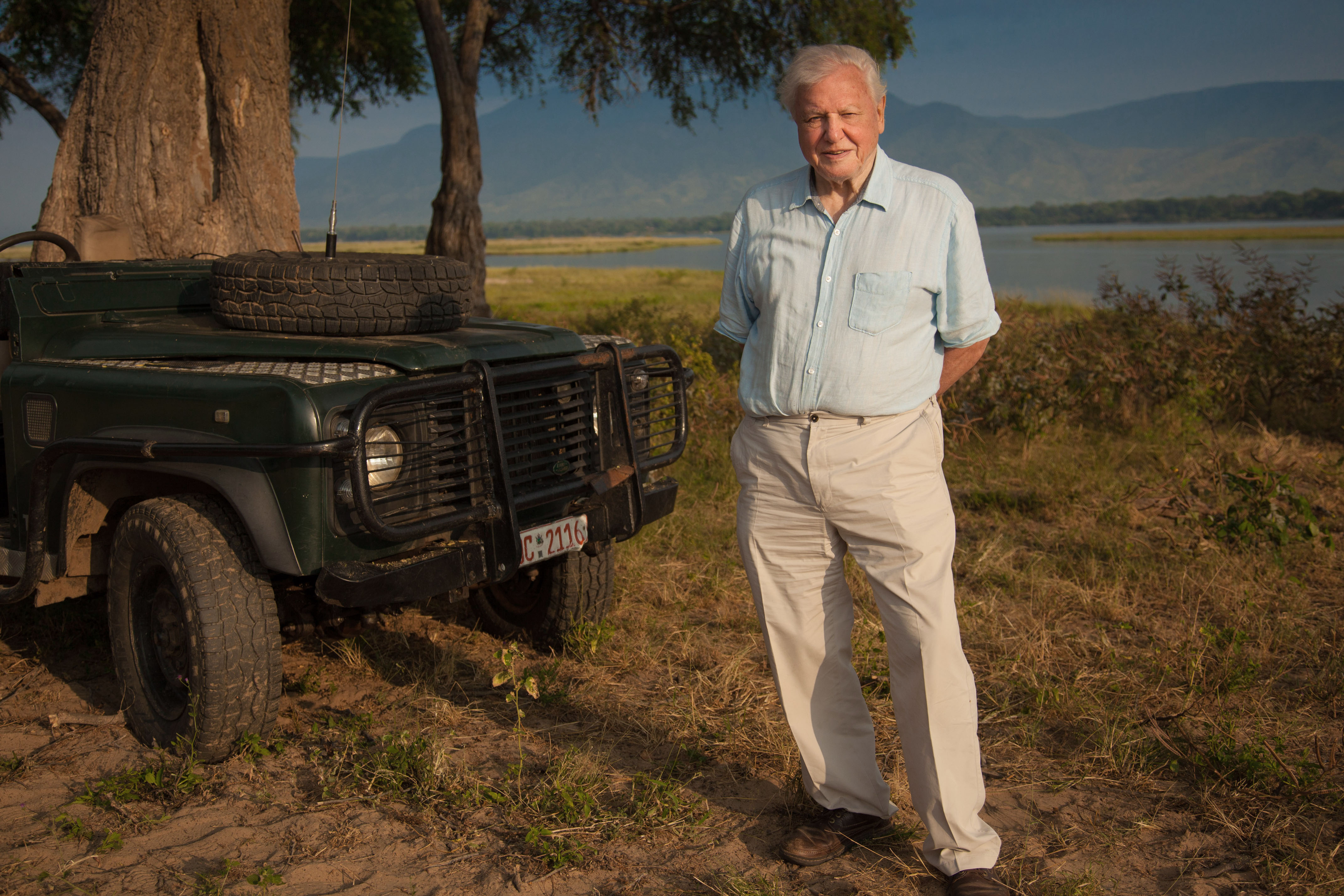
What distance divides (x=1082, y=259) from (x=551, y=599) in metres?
44.7

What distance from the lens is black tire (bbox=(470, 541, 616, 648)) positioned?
14.4 feet

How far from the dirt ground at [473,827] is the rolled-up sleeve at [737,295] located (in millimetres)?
1488

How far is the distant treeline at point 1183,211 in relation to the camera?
71438 millimetres

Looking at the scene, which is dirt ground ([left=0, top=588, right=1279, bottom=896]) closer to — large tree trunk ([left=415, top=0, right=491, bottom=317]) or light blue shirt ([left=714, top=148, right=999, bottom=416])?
light blue shirt ([left=714, top=148, right=999, bottom=416])

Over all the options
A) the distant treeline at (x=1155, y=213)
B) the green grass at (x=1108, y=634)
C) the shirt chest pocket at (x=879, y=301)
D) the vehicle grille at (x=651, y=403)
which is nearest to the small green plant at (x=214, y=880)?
the green grass at (x=1108, y=634)

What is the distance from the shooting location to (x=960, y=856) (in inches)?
105

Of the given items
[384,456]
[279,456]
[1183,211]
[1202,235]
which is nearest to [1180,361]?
[384,456]

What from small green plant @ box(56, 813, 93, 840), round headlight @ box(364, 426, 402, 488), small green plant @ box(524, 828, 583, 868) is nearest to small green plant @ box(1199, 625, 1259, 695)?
Answer: small green plant @ box(524, 828, 583, 868)

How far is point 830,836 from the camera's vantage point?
116 inches

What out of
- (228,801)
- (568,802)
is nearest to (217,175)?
(228,801)

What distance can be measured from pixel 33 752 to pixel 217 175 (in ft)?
15.6

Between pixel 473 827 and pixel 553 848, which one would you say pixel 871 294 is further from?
pixel 473 827

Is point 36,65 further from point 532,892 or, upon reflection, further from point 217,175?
point 532,892

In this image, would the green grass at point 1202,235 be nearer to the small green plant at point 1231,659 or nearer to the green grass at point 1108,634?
the green grass at point 1108,634
